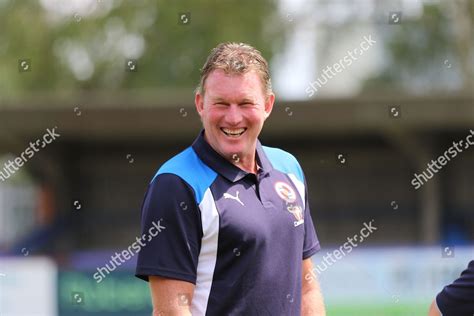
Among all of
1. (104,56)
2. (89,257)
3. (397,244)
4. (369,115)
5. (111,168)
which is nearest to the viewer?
(89,257)

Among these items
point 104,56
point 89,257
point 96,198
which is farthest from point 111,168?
point 104,56

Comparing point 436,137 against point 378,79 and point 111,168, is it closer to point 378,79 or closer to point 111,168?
point 111,168

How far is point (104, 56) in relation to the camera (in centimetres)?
3616

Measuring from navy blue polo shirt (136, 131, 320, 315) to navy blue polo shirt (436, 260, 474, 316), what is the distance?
0.57 meters

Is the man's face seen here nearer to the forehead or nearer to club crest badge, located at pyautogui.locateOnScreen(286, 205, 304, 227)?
the forehead

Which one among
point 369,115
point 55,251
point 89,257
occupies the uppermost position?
point 369,115

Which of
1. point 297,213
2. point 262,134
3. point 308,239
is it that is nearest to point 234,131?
point 297,213

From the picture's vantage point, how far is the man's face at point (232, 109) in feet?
11.8

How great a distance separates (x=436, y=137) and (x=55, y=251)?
28.2 feet

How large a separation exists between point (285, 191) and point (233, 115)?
0.41m

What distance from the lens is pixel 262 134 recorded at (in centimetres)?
2162

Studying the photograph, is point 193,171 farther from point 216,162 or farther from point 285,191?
point 285,191

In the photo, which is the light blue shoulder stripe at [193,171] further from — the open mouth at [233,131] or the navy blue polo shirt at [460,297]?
the navy blue polo shirt at [460,297]

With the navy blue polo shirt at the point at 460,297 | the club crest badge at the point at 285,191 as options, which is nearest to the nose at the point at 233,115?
the club crest badge at the point at 285,191
